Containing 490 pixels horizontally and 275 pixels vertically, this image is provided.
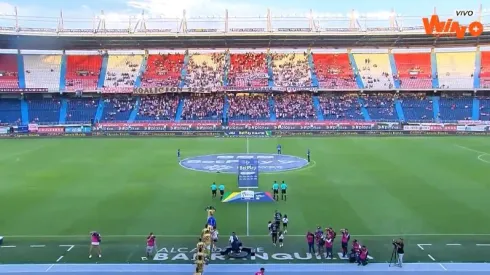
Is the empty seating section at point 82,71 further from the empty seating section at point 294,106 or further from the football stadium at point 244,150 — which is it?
the empty seating section at point 294,106

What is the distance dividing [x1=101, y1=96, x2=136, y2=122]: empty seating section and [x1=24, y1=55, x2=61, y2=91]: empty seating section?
312 inches

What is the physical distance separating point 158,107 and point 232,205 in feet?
146

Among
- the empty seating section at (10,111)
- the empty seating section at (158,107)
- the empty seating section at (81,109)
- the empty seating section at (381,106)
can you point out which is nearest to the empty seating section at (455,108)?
the empty seating section at (381,106)

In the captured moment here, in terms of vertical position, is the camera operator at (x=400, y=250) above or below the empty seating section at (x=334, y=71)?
below

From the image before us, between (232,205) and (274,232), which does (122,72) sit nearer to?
(232,205)

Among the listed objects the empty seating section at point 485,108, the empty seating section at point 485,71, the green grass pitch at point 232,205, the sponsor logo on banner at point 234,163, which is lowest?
the green grass pitch at point 232,205

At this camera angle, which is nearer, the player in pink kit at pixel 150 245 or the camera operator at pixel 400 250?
the camera operator at pixel 400 250

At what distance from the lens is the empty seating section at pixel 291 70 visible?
70.9 metres

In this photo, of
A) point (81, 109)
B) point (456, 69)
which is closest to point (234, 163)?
point (81, 109)

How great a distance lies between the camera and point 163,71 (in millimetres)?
73062

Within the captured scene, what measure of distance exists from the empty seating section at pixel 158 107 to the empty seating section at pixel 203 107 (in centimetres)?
181

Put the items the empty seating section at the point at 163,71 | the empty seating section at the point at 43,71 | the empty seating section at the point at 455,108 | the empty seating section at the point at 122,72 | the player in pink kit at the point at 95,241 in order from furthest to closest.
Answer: the empty seating section at the point at 163,71 → the empty seating section at the point at 122,72 → the empty seating section at the point at 43,71 → the empty seating section at the point at 455,108 → the player in pink kit at the point at 95,241

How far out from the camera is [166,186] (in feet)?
101

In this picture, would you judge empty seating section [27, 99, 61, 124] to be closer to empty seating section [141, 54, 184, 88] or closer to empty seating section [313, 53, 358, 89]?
empty seating section [141, 54, 184, 88]
